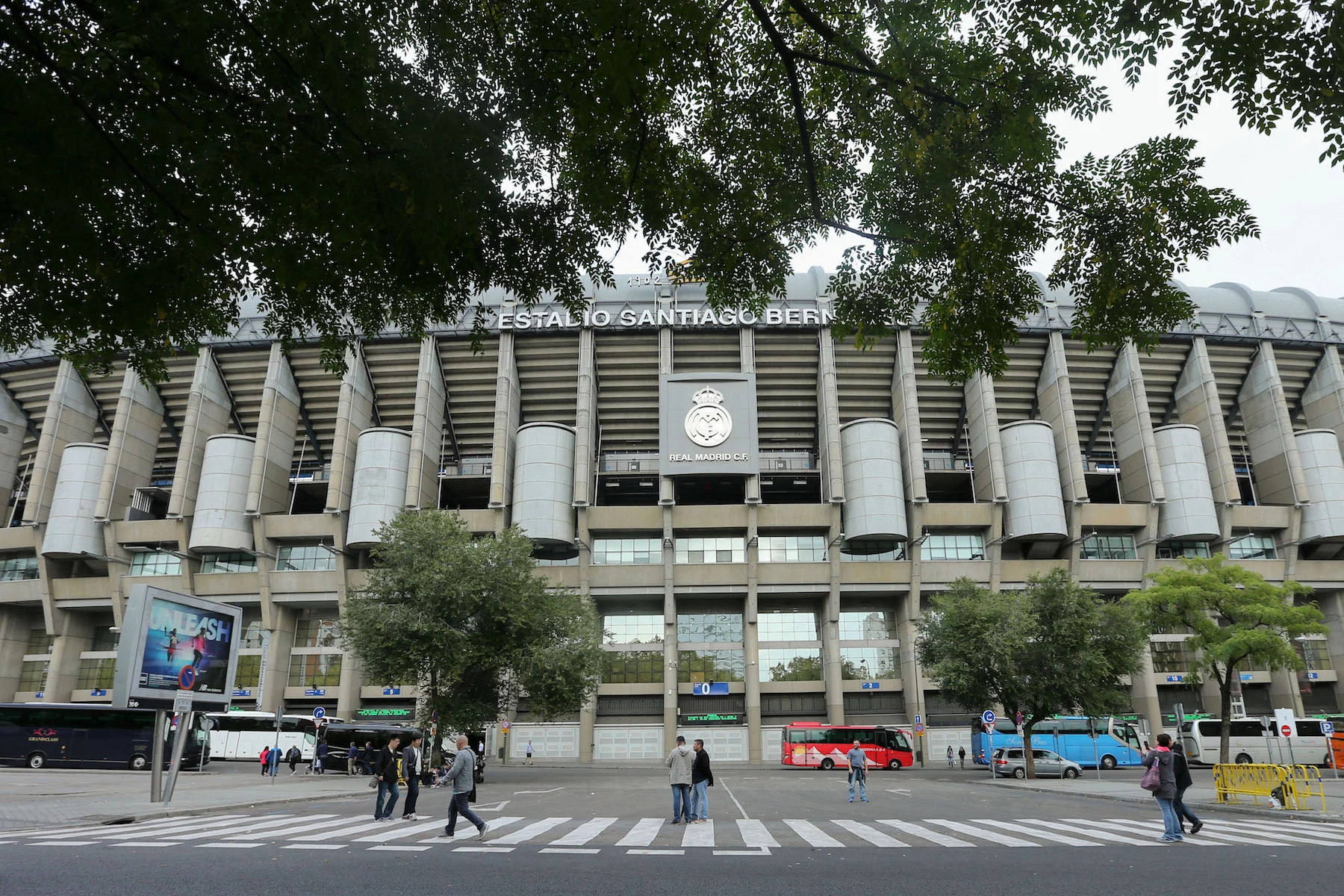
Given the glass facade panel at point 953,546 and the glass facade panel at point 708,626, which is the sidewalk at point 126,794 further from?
the glass facade panel at point 953,546

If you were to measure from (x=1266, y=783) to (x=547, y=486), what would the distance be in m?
40.4

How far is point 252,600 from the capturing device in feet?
177

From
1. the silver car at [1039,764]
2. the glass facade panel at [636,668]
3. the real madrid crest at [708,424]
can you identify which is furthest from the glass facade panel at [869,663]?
the real madrid crest at [708,424]

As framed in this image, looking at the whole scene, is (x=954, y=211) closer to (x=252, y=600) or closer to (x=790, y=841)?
(x=790, y=841)

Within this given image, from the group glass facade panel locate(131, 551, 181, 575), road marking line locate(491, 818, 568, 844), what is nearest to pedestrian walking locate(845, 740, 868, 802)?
road marking line locate(491, 818, 568, 844)

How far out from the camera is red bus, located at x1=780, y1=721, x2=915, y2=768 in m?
45.8

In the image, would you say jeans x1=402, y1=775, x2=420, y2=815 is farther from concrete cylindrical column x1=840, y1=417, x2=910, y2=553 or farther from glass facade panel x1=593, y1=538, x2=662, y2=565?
concrete cylindrical column x1=840, y1=417, x2=910, y2=553

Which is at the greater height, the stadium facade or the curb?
the stadium facade

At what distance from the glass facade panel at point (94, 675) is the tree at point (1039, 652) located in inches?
2168

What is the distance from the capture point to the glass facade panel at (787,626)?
5438 cm

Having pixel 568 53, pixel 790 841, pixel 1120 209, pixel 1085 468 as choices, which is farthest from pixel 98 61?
pixel 1085 468

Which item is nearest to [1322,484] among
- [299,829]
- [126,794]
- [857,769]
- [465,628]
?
[857,769]

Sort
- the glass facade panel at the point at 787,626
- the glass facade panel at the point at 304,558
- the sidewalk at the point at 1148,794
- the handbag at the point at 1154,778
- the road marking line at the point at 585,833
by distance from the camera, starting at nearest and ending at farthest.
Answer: the road marking line at the point at 585,833 < the handbag at the point at 1154,778 < the sidewalk at the point at 1148,794 < the glass facade panel at the point at 787,626 < the glass facade panel at the point at 304,558

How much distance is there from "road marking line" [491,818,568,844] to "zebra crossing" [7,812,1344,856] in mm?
24
